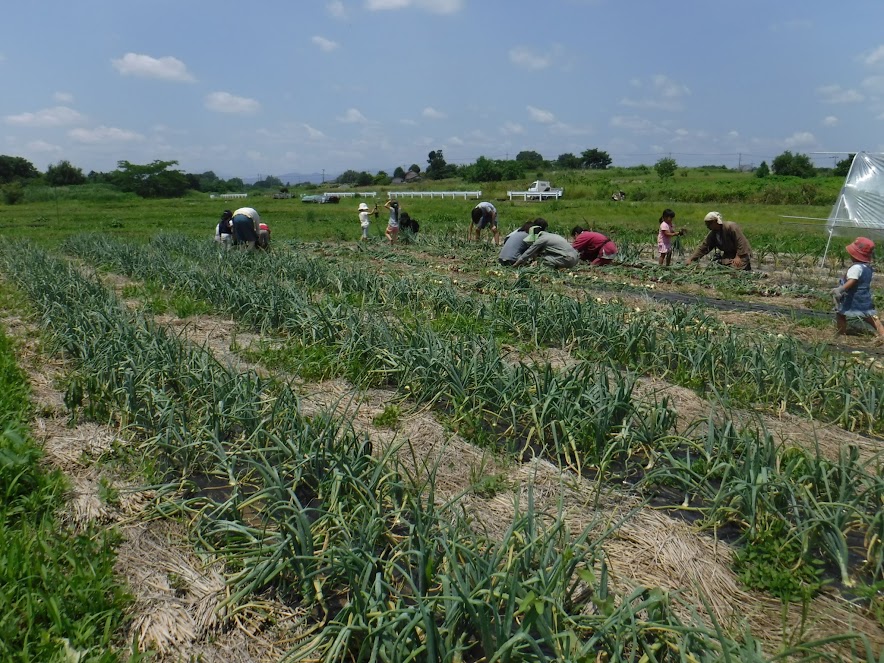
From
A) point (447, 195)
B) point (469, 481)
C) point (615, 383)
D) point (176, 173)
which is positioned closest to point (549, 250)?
point (615, 383)

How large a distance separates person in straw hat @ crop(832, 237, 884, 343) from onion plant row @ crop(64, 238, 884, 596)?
1293 millimetres

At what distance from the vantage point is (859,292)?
5.86 meters

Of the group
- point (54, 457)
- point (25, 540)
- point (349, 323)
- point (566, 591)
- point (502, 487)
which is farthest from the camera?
point (349, 323)

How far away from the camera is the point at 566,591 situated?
213 centimetres

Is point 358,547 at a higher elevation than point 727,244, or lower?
higher

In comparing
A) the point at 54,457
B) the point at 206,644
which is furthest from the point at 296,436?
the point at 54,457

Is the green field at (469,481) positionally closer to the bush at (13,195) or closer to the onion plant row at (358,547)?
the onion plant row at (358,547)

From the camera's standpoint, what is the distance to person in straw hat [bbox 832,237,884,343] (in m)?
5.76

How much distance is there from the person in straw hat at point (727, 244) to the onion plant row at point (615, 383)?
13.8 ft

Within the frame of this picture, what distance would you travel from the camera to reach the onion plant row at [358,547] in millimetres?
1889

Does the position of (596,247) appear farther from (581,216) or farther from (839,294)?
(581,216)

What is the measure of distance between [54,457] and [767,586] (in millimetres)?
3405

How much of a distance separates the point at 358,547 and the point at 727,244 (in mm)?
9293

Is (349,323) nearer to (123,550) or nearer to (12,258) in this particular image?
(123,550)
